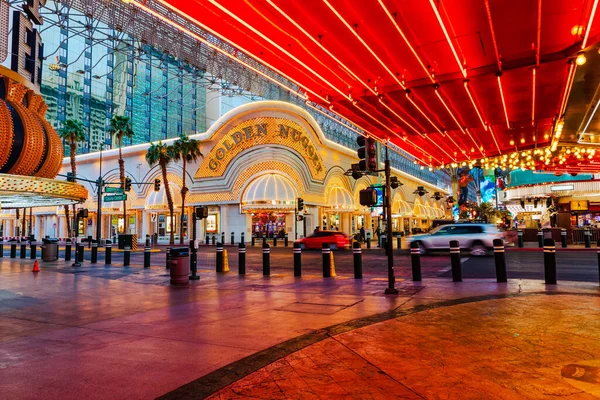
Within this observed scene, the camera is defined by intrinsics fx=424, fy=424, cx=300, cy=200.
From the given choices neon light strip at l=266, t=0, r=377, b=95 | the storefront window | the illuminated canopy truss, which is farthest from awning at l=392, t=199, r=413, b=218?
neon light strip at l=266, t=0, r=377, b=95

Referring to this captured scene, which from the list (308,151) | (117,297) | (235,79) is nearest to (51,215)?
(235,79)

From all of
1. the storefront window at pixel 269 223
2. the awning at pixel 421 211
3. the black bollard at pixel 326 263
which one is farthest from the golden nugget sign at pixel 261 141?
the awning at pixel 421 211

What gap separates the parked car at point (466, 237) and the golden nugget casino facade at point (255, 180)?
761 inches

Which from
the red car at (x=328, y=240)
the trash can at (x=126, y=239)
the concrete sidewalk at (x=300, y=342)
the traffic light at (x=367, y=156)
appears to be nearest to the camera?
the concrete sidewalk at (x=300, y=342)

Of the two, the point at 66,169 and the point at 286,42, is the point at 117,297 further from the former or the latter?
the point at 66,169

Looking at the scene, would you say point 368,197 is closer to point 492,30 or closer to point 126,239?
point 492,30

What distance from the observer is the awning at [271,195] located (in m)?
40.1

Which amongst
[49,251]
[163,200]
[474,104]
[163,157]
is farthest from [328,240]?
[163,200]

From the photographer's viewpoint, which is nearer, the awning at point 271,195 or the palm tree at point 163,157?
the awning at point 271,195

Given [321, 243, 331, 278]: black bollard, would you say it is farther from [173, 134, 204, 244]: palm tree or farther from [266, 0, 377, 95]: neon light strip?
[173, 134, 204, 244]: palm tree

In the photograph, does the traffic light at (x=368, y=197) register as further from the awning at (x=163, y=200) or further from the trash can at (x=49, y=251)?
the awning at (x=163, y=200)

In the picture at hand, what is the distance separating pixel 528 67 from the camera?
14.1 meters

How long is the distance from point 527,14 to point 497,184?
185 ft

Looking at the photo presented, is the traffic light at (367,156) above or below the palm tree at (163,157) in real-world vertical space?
below
